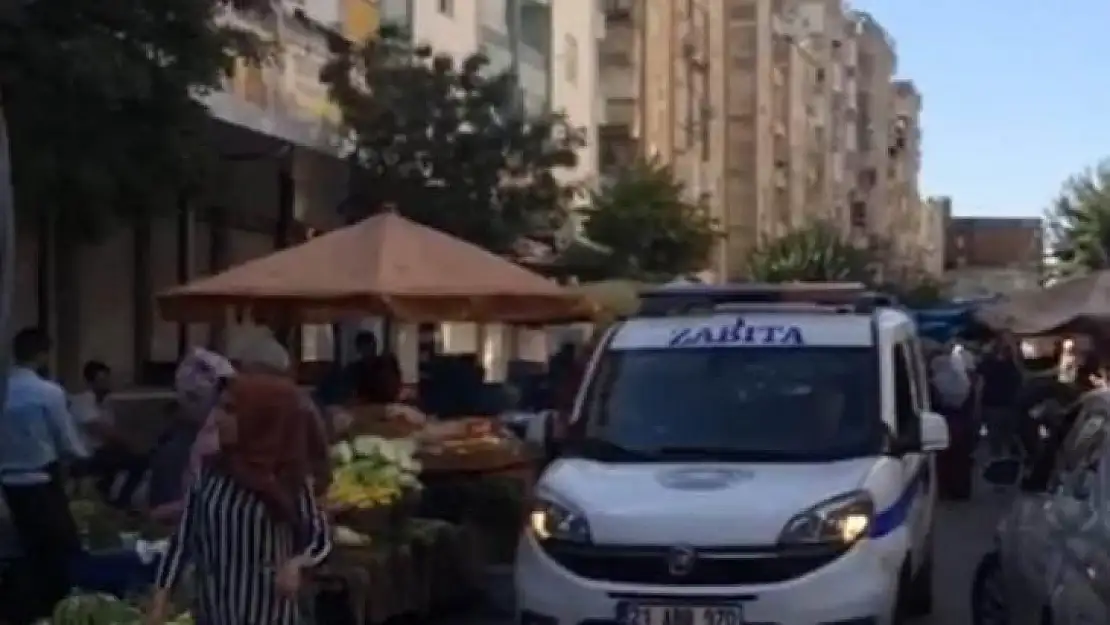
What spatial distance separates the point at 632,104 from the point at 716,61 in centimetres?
1556

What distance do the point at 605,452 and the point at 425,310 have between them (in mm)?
5058

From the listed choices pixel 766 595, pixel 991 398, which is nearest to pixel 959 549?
pixel 766 595

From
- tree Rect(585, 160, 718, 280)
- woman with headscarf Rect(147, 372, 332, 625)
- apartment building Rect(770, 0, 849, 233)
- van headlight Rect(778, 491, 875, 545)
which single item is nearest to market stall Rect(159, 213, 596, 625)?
van headlight Rect(778, 491, 875, 545)

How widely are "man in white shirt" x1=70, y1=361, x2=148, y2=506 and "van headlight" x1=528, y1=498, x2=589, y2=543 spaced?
399 centimetres

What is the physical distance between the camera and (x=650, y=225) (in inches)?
1713

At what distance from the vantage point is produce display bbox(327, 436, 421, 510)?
→ 14.2 m

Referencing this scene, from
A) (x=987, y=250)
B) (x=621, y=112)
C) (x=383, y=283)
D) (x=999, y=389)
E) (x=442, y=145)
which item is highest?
(x=621, y=112)

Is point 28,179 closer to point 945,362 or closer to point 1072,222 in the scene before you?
point 945,362

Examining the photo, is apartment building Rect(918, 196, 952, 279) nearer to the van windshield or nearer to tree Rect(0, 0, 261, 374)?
tree Rect(0, 0, 261, 374)

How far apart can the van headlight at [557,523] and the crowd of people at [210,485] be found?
1193mm

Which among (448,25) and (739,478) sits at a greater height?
(448,25)

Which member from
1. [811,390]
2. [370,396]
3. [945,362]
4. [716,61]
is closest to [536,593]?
[811,390]

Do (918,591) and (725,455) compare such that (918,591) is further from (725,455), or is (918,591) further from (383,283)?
(383,283)

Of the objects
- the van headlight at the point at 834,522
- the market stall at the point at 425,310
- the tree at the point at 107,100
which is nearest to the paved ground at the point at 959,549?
the market stall at the point at 425,310
